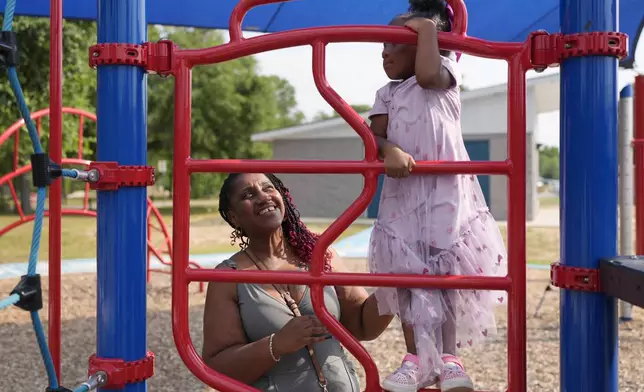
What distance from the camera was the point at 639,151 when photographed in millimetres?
4188

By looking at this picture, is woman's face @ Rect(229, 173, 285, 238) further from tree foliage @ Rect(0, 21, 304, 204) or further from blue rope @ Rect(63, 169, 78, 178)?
tree foliage @ Rect(0, 21, 304, 204)

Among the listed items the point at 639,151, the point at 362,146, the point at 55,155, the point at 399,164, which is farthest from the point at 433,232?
the point at 362,146

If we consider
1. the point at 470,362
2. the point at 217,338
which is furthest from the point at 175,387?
the point at 217,338

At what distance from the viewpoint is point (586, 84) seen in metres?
1.34

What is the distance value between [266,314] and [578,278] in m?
0.78

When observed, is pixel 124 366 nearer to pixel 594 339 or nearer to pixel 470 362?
pixel 594 339

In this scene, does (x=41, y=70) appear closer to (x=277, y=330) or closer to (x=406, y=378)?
(x=277, y=330)

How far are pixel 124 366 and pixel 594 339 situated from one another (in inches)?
39.3

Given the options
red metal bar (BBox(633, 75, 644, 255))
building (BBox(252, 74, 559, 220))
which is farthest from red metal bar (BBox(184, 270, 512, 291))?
building (BBox(252, 74, 559, 220))

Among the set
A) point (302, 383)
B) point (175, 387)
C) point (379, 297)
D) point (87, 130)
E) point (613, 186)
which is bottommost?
point (175, 387)

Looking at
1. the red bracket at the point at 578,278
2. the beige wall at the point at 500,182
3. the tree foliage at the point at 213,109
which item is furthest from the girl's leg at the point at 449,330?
the tree foliage at the point at 213,109

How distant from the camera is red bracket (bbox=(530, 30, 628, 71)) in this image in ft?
4.37

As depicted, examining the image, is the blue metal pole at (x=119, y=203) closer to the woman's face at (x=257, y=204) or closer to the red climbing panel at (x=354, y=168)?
the red climbing panel at (x=354, y=168)

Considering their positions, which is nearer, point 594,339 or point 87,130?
point 594,339
